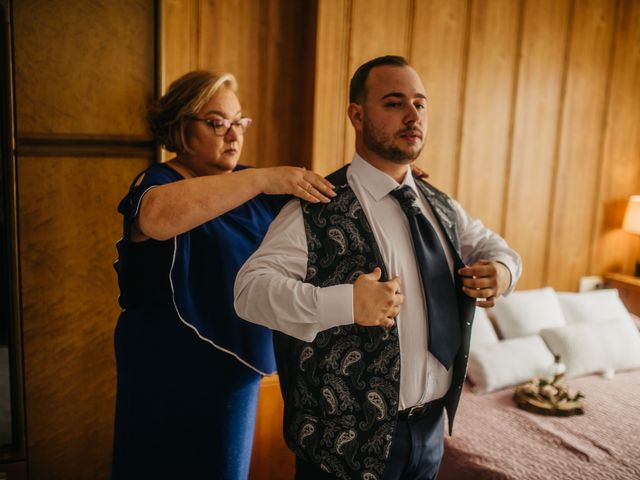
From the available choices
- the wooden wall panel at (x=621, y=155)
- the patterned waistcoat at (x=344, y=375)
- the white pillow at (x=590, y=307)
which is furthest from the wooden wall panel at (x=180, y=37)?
the wooden wall panel at (x=621, y=155)

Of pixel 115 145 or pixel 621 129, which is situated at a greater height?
pixel 621 129

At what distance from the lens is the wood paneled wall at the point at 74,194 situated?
2051 millimetres

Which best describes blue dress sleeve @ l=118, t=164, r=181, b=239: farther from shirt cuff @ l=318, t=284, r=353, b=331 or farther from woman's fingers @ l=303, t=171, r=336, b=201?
shirt cuff @ l=318, t=284, r=353, b=331

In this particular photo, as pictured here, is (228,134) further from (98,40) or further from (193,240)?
(98,40)

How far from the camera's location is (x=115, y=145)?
218cm

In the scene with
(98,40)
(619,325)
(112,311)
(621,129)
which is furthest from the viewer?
(621,129)

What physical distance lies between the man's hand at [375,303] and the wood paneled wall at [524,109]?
1845 millimetres

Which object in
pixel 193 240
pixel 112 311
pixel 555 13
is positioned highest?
pixel 555 13

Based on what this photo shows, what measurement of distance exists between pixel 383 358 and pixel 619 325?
250 centimetres

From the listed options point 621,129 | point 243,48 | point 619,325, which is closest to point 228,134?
point 243,48

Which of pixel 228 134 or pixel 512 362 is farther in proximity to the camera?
pixel 512 362

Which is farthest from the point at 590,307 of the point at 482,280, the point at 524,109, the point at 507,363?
the point at 482,280

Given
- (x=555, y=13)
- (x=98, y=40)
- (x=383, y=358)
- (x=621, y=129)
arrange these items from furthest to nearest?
(x=621, y=129), (x=555, y=13), (x=98, y=40), (x=383, y=358)

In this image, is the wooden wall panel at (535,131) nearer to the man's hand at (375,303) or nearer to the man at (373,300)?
the man at (373,300)
